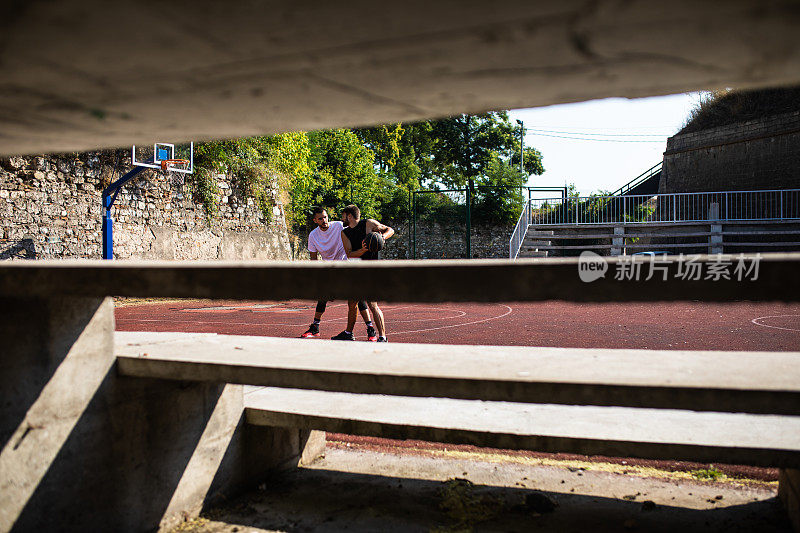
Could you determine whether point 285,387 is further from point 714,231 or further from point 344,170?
point 344,170

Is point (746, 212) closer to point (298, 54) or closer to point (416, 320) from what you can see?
point (416, 320)

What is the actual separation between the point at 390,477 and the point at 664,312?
10.6 meters

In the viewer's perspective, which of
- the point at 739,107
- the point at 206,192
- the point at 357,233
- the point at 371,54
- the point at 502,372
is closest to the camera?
the point at 371,54

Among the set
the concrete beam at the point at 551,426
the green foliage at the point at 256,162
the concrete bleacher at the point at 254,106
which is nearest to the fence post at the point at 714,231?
the green foliage at the point at 256,162

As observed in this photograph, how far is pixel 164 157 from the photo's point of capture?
51.0 ft

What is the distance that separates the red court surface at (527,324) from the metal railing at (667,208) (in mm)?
9302

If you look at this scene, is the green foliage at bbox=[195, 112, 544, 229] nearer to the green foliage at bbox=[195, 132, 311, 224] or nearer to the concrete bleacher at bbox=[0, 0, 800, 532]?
the green foliage at bbox=[195, 132, 311, 224]

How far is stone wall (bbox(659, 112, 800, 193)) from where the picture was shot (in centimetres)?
2305

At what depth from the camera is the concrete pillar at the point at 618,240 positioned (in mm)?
22312

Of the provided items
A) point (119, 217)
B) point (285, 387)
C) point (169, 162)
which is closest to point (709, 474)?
point (285, 387)

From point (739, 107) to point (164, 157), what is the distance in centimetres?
2235

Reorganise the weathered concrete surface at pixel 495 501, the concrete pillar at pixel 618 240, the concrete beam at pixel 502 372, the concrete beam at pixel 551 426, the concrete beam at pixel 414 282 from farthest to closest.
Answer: the concrete pillar at pixel 618 240, the weathered concrete surface at pixel 495 501, the concrete beam at pixel 551 426, the concrete beam at pixel 502 372, the concrete beam at pixel 414 282

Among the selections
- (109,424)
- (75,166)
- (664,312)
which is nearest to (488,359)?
(109,424)

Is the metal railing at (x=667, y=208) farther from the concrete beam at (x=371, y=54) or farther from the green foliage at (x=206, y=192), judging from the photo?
the concrete beam at (x=371, y=54)
